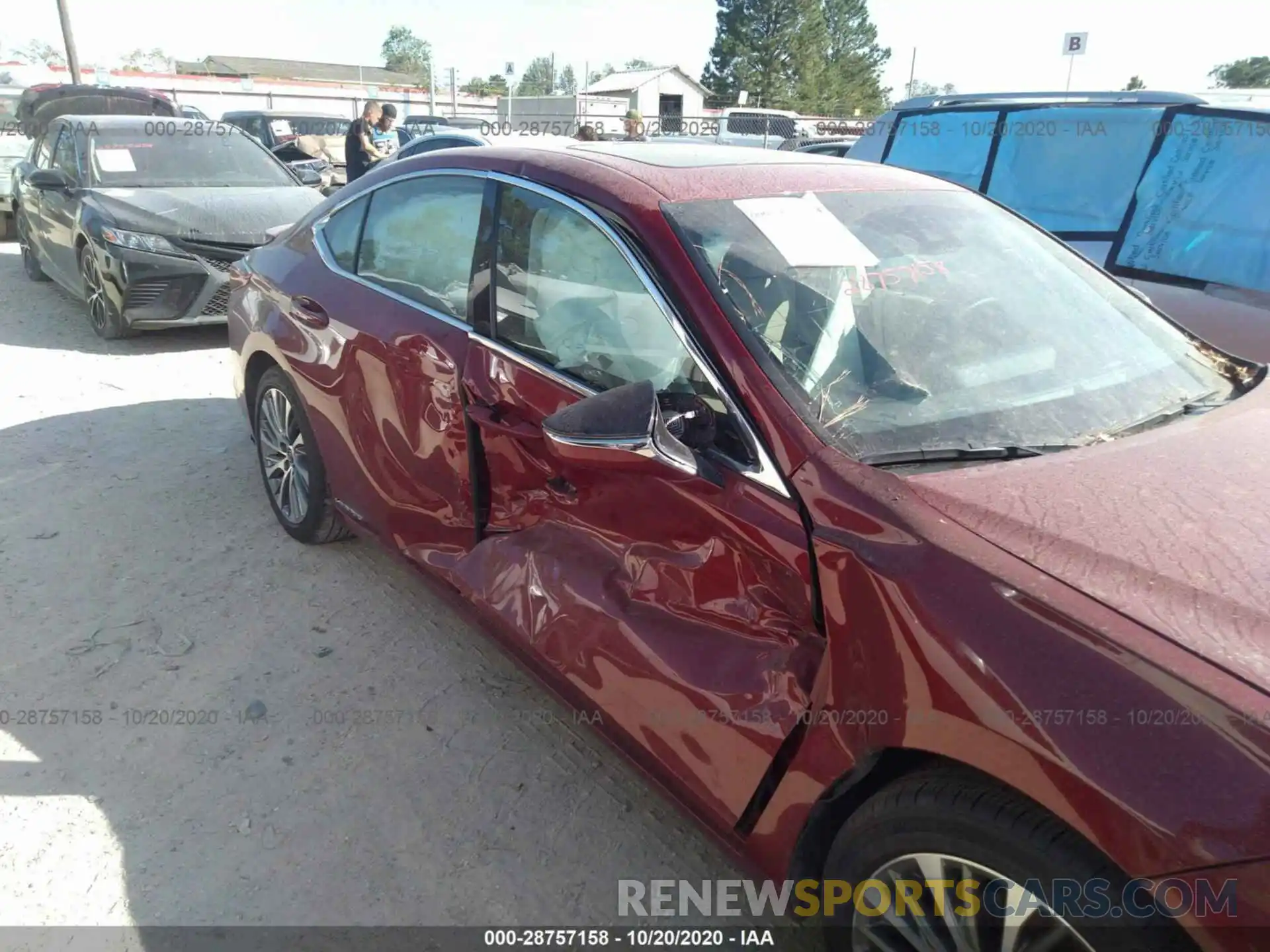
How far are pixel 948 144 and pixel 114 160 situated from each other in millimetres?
6521

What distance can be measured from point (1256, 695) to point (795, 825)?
837mm

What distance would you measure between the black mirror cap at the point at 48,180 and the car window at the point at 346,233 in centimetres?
506

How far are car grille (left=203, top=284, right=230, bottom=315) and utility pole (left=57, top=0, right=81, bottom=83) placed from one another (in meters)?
21.6

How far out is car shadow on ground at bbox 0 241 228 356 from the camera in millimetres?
6812

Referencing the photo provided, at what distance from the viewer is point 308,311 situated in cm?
333

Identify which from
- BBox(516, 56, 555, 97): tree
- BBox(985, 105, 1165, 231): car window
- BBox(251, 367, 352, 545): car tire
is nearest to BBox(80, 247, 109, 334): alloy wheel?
BBox(251, 367, 352, 545): car tire

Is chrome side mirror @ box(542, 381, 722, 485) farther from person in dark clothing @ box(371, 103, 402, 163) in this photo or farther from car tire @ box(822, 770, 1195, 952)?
person in dark clothing @ box(371, 103, 402, 163)

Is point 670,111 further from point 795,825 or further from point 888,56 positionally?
point 795,825

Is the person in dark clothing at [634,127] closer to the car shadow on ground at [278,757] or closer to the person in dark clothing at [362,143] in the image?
the person in dark clothing at [362,143]

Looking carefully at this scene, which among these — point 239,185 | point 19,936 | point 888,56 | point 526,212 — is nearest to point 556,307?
point 526,212

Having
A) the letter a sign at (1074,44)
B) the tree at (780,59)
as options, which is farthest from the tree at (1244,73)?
the letter a sign at (1074,44)

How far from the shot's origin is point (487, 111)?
3531 centimetres

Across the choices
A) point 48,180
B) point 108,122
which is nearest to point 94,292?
point 48,180

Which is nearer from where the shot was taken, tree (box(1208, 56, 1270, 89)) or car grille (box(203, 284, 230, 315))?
car grille (box(203, 284, 230, 315))
